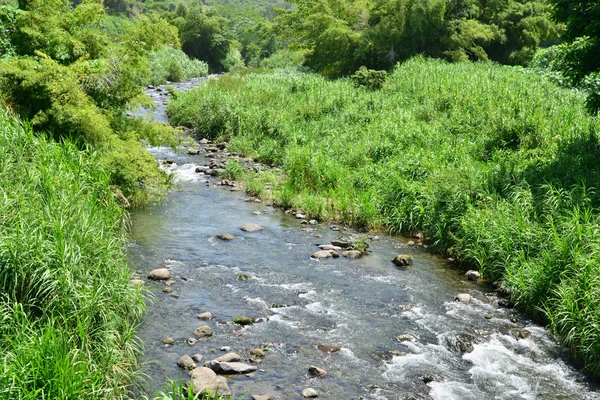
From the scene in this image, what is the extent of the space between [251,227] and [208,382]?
7.25 m

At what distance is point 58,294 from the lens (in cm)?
684

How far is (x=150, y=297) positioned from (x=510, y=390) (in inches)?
232

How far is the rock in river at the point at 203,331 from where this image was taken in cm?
858

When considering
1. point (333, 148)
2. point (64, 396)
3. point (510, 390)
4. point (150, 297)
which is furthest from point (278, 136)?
point (64, 396)

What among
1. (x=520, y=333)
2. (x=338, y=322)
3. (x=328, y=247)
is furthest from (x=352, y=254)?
(x=520, y=333)

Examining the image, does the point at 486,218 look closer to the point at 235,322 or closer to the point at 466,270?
the point at 466,270

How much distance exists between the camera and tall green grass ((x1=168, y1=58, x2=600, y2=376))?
32.7 ft

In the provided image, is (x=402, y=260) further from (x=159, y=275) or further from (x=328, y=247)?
(x=159, y=275)

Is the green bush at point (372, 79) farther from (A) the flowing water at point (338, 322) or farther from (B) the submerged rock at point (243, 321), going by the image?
(B) the submerged rock at point (243, 321)

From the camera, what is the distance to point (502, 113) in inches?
727

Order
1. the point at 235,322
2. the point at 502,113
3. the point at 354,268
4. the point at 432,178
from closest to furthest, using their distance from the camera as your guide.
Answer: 1. the point at 235,322
2. the point at 354,268
3. the point at 432,178
4. the point at 502,113

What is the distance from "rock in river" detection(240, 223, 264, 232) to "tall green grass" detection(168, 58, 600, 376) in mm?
1727

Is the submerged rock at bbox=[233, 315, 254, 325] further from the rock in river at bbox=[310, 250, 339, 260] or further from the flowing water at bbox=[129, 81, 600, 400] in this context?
the rock in river at bbox=[310, 250, 339, 260]

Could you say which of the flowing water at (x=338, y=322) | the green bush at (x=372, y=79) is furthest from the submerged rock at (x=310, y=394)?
the green bush at (x=372, y=79)
